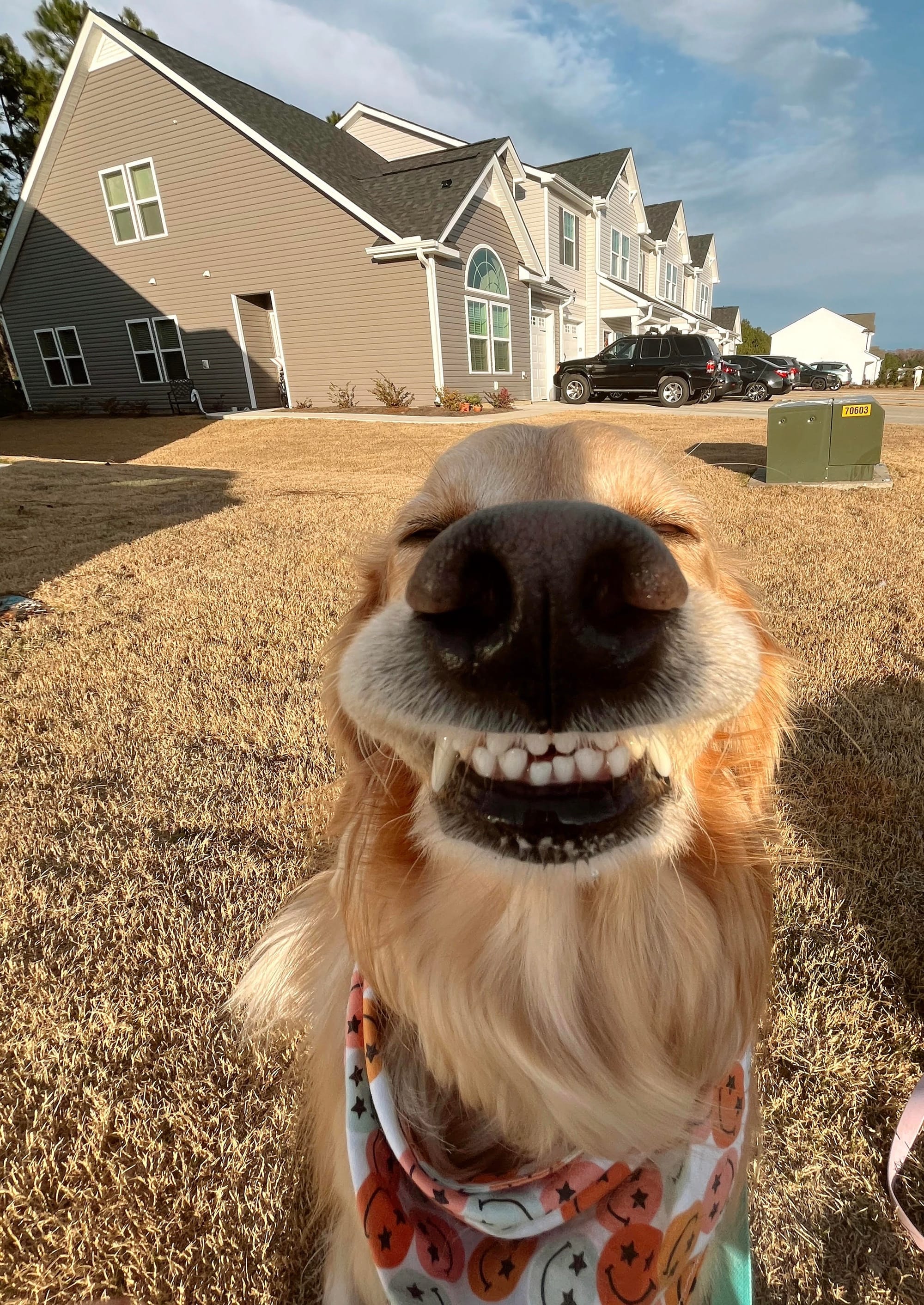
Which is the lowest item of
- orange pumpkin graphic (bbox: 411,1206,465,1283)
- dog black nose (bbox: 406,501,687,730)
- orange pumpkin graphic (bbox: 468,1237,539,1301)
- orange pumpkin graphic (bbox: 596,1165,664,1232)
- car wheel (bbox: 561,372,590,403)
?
orange pumpkin graphic (bbox: 468,1237,539,1301)

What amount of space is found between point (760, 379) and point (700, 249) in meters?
27.7

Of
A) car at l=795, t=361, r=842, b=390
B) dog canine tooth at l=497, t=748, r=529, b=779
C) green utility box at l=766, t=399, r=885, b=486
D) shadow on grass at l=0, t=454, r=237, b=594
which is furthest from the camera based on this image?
car at l=795, t=361, r=842, b=390

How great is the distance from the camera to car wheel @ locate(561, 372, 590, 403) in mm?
21703

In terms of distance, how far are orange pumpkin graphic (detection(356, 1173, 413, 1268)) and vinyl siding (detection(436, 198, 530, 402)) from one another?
754 inches

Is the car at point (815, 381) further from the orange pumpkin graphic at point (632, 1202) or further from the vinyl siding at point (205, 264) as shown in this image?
the orange pumpkin graphic at point (632, 1202)

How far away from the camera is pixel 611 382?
21.3m

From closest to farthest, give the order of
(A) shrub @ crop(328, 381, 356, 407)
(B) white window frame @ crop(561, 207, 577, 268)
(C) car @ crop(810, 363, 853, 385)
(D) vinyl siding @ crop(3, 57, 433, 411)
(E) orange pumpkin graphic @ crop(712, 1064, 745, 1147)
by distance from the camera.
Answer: (E) orange pumpkin graphic @ crop(712, 1064, 745, 1147) < (D) vinyl siding @ crop(3, 57, 433, 411) < (A) shrub @ crop(328, 381, 356, 407) < (B) white window frame @ crop(561, 207, 577, 268) < (C) car @ crop(810, 363, 853, 385)

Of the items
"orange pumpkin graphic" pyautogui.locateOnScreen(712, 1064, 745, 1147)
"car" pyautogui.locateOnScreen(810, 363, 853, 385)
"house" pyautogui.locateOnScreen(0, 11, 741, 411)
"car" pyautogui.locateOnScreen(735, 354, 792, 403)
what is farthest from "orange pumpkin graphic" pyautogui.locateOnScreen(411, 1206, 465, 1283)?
"car" pyautogui.locateOnScreen(810, 363, 853, 385)

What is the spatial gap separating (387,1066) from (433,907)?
0.39 meters

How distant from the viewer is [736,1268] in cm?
144

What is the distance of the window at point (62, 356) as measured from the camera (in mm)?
21647

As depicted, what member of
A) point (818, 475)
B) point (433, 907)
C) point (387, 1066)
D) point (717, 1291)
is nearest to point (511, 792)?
point (433, 907)

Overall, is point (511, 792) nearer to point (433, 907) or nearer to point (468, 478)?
point (433, 907)

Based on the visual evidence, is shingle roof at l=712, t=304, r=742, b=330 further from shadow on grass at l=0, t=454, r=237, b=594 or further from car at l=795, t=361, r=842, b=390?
shadow on grass at l=0, t=454, r=237, b=594
